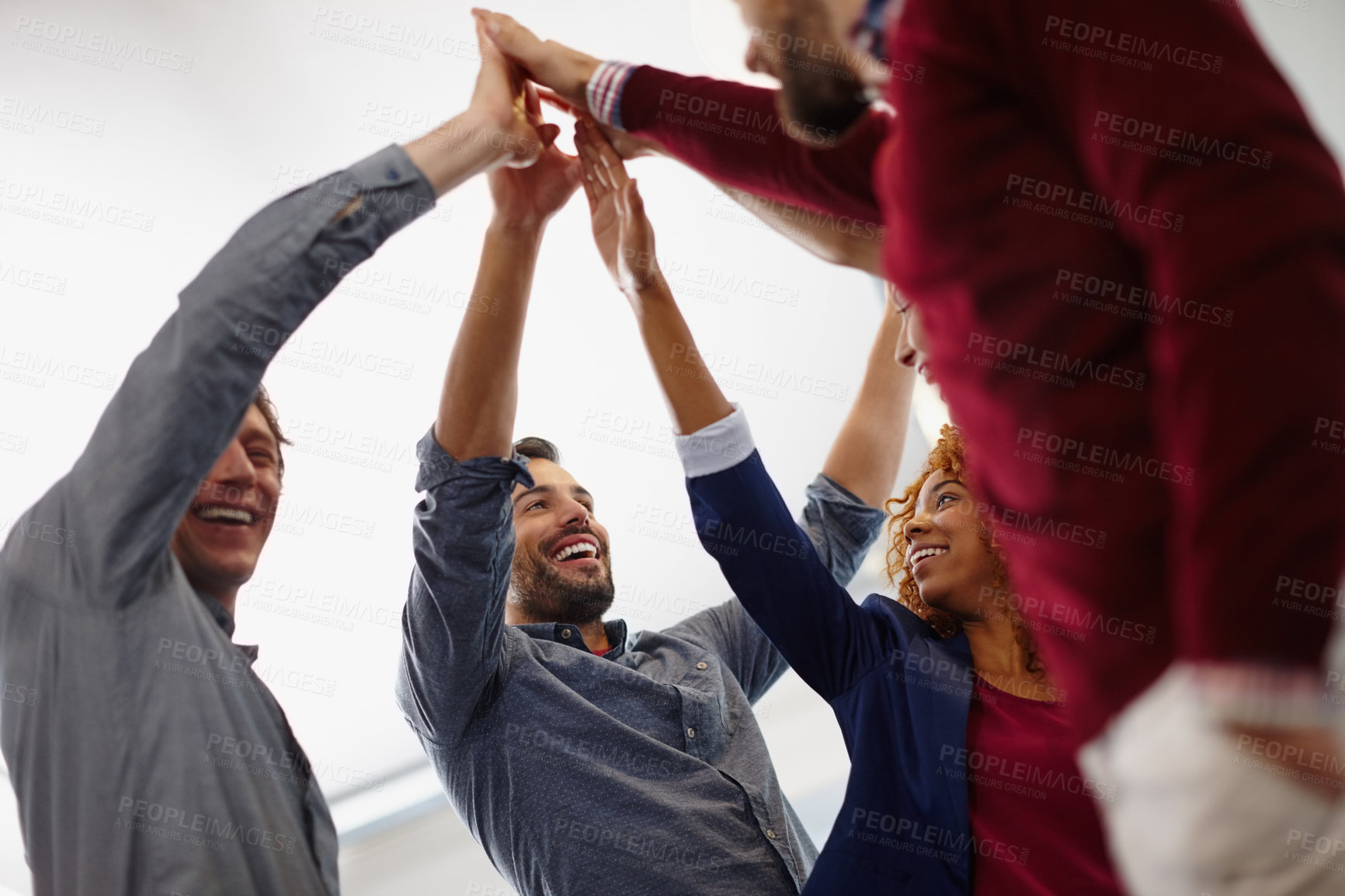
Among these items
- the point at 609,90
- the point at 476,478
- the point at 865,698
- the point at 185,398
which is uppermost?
the point at 609,90

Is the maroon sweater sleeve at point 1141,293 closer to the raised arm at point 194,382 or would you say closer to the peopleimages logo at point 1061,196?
A: the peopleimages logo at point 1061,196

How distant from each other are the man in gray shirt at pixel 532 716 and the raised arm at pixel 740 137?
0.75 feet

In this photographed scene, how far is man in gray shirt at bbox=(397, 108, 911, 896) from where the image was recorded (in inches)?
49.6

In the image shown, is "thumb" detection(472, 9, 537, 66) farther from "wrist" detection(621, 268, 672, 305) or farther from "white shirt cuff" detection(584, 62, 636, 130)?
"wrist" detection(621, 268, 672, 305)

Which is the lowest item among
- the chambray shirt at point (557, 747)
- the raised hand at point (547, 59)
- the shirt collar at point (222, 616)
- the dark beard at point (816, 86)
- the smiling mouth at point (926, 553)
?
the chambray shirt at point (557, 747)

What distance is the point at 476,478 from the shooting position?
1.25 m

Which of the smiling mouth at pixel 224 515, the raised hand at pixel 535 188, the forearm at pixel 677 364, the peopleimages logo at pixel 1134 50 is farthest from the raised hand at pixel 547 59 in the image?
the peopleimages logo at pixel 1134 50

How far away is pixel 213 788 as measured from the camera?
81cm

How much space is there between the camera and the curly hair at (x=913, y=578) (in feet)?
4.54

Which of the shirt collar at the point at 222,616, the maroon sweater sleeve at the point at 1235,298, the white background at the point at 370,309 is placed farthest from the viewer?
the white background at the point at 370,309

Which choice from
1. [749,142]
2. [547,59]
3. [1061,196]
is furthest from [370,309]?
[1061,196]

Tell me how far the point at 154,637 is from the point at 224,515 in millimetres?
178

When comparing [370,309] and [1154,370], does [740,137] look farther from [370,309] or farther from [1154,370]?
[370,309]

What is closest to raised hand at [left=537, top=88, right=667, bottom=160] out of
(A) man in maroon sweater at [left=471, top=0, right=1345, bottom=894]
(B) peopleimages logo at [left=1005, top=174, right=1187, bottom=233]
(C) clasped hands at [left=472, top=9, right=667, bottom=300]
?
(C) clasped hands at [left=472, top=9, right=667, bottom=300]
